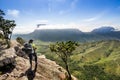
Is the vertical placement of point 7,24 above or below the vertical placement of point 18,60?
above

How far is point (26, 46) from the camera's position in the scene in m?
42.7

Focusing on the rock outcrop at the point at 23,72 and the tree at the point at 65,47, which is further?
the tree at the point at 65,47

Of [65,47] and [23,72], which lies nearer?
[23,72]

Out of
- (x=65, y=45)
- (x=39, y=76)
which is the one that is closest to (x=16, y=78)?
(x=39, y=76)

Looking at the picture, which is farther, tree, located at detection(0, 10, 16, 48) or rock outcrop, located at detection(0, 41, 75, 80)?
tree, located at detection(0, 10, 16, 48)

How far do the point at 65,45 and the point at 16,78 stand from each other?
2767cm

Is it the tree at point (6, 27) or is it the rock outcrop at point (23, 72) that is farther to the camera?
the tree at point (6, 27)

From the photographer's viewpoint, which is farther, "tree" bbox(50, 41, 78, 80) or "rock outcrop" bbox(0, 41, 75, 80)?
"tree" bbox(50, 41, 78, 80)

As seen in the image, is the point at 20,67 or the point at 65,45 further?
the point at 65,45

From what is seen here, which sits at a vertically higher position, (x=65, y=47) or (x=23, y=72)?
(x=65, y=47)

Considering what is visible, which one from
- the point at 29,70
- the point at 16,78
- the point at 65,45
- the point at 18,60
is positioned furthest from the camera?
the point at 65,45

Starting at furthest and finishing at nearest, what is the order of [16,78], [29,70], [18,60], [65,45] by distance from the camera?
[65,45] → [18,60] → [29,70] → [16,78]

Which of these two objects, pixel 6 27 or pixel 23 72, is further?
pixel 6 27

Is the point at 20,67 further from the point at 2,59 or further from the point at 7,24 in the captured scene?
the point at 7,24
